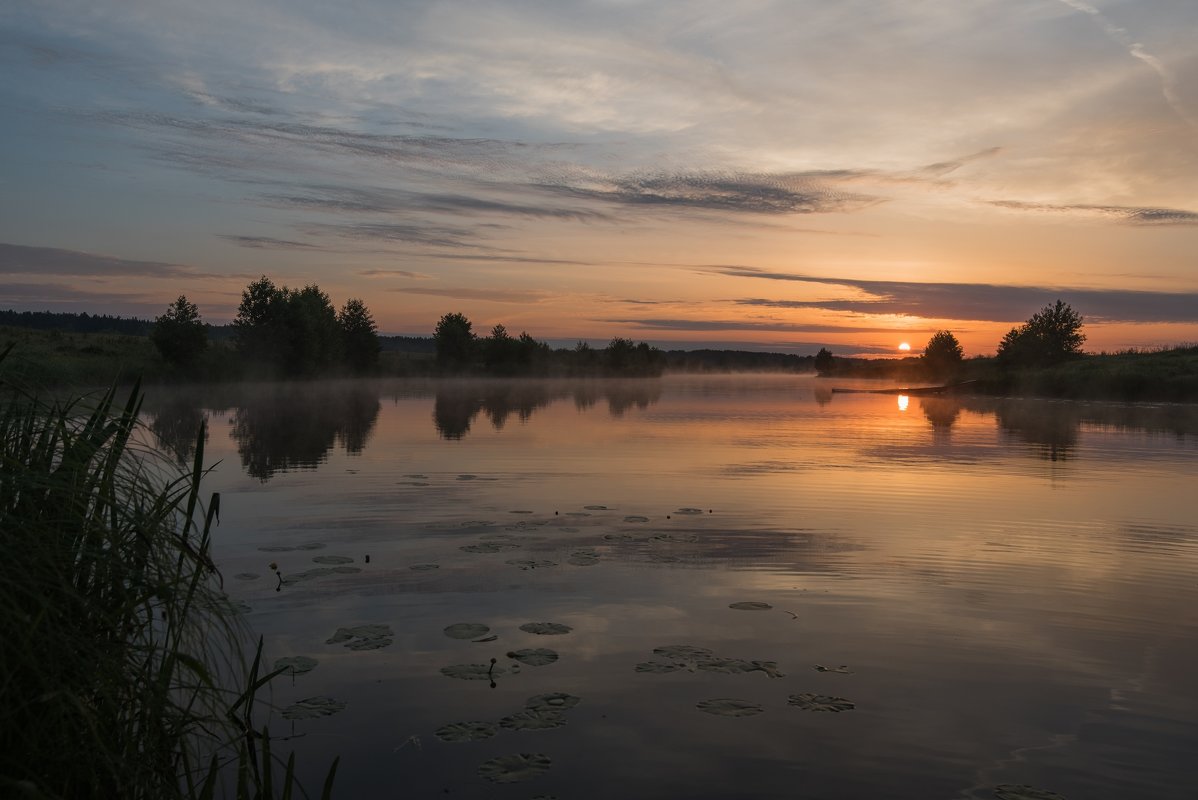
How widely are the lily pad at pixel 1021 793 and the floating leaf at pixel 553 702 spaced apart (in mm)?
3589

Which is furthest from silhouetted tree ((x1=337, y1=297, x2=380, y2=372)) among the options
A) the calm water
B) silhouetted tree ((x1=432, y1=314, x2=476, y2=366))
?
the calm water

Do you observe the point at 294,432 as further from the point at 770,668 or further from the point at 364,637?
the point at 770,668

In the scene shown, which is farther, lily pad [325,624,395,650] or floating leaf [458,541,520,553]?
floating leaf [458,541,520,553]

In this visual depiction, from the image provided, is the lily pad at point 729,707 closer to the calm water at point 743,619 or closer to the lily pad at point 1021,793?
the calm water at point 743,619

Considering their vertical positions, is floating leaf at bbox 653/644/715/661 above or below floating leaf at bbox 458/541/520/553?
below

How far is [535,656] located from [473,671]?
74cm

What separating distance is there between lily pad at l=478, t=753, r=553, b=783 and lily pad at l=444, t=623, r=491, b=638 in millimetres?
2867

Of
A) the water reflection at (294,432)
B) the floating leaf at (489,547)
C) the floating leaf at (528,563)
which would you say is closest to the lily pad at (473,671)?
the floating leaf at (528,563)

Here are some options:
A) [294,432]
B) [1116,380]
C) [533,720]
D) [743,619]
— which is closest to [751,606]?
[743,619]

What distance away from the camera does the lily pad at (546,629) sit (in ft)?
33.7

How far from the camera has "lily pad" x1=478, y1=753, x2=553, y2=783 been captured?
704 cm

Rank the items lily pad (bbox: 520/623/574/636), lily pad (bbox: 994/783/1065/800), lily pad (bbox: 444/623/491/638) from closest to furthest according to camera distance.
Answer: lily pad (bbox: 994/783/1065/800) < lily pad (bbox: 444/623/491/638) < lily pad (bbox: 520/623/574/636)

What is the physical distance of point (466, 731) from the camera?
776 cm

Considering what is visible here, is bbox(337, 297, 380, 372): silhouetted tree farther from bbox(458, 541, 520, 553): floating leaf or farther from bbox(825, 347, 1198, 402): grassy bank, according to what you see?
bbox(458, 541, 520, 553): floating leaf
